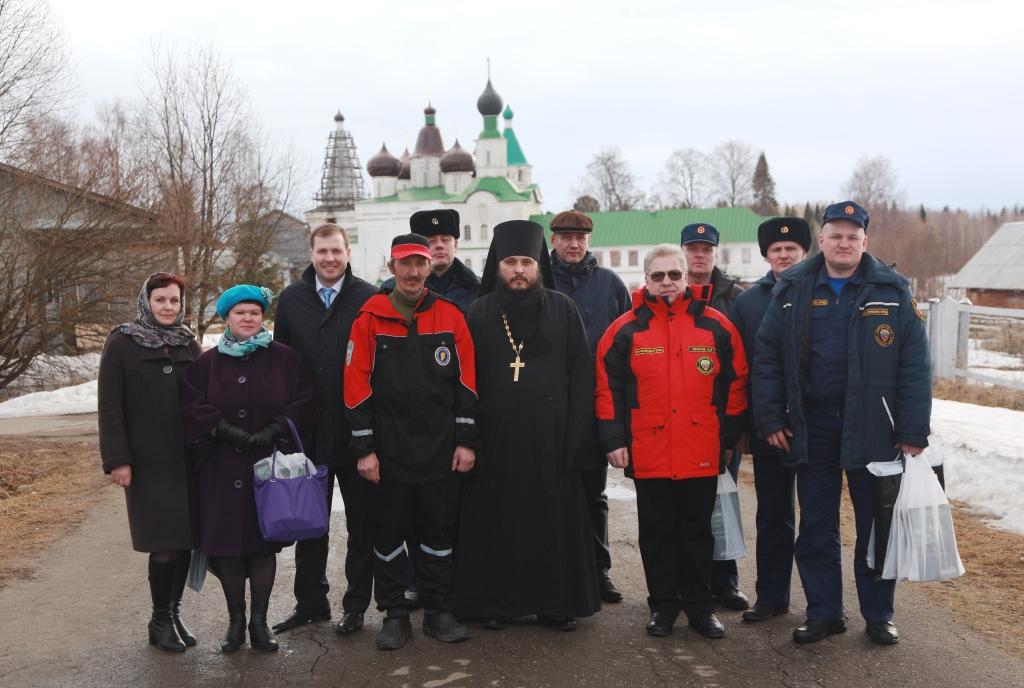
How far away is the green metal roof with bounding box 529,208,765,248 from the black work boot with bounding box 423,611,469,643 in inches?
2643

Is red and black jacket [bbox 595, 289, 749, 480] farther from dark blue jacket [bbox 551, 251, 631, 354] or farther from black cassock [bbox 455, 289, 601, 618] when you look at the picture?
dark blue jacket [bbox 551, 251, 631, 354]

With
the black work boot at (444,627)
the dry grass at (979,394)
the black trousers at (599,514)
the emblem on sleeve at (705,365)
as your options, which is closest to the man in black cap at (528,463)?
the black work boot at (444,627)

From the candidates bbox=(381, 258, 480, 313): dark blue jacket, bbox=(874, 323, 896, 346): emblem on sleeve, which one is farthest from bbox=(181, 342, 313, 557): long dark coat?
bbox=(874, 323, 896, 346): emblem on sleeve

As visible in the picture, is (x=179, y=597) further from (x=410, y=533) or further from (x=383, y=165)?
(x=383, y=165)

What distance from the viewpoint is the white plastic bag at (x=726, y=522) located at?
520 cm

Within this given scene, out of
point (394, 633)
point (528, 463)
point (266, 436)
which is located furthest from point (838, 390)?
point (266, 436)

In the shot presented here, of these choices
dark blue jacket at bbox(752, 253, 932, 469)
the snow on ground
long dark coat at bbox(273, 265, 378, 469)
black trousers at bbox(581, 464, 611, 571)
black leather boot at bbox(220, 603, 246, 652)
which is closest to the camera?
dark blue jacket at bbox(752, 253, 932, 469)

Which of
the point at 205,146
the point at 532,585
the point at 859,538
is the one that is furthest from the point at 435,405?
the point at 205,146

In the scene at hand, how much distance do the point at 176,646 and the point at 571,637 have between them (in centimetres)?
199

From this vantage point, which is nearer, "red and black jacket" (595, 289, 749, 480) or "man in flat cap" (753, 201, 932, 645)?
"man in flat cap" (753, 201, 932, 645)

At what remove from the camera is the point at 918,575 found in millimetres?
4480

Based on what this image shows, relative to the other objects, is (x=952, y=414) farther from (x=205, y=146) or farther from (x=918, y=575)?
(x=205, y=146)

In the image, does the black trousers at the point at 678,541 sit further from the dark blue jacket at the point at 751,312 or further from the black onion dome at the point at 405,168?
the black onion dome at the point at 405,168

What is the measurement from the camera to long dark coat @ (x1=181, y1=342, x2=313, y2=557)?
4758 mm
